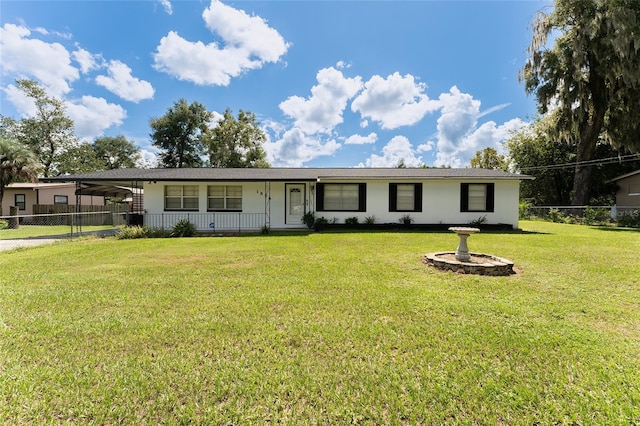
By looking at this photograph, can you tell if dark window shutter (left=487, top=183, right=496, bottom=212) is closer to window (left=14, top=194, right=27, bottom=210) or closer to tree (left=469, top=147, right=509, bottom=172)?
tree (left=469, top=147, right=509, bottom=172)

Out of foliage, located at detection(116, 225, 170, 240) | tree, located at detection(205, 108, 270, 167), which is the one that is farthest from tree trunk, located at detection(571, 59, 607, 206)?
tree, located at detection(205, 108, 270, 167)

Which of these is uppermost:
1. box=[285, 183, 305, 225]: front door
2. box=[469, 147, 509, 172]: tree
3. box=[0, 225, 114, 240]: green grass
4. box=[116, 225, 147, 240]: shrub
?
box=[469, 147, 509, 172]: tree

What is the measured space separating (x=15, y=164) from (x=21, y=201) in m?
6.31

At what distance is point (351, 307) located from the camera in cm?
374

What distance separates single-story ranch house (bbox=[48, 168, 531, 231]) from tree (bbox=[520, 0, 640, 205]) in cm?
988

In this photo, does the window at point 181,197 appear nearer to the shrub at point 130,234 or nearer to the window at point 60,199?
the shrub at point 130,234

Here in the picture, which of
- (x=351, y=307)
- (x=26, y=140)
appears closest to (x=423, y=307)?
(x=351, y=307)

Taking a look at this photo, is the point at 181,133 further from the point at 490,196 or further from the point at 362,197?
the point at 490,196

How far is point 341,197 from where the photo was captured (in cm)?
1313

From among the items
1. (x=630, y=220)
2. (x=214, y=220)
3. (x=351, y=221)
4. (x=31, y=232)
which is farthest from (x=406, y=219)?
(x=31, y=232)

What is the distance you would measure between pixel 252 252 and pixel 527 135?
2962 centimetres

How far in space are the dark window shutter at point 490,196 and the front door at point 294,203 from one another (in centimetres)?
857

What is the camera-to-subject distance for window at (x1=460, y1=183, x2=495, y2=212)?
12.9 meters

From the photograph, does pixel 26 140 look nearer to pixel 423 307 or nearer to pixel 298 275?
pixel 298 275
